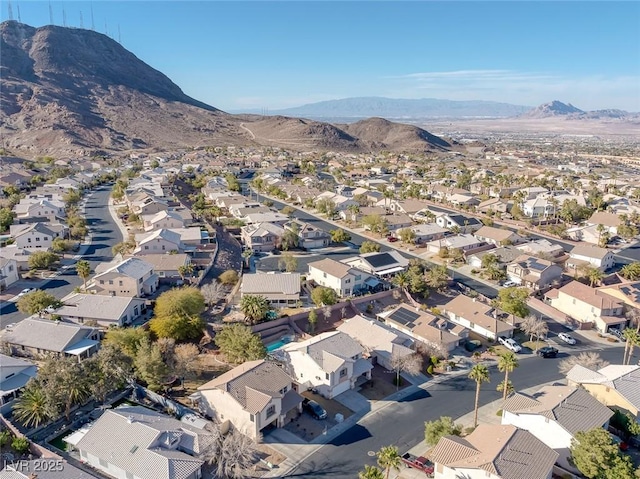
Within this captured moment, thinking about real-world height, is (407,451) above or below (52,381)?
below

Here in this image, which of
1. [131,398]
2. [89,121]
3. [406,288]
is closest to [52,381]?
[131,398]

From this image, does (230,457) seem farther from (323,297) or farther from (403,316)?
(403,316)

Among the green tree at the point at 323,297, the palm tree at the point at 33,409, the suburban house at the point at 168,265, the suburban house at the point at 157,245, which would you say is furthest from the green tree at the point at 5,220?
the green tree at the point at 323,297

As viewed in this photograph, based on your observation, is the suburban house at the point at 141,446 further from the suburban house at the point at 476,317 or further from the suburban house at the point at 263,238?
the suburban house at the point at 263,238

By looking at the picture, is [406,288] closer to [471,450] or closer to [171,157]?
[471,450]

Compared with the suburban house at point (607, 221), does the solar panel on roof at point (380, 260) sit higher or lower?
lower

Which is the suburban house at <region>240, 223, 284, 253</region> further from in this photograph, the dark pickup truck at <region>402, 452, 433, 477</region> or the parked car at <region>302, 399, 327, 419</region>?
the dark pickup truck at <region>402, 452, 433, 477</region>
